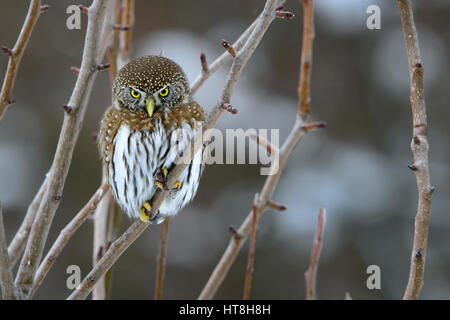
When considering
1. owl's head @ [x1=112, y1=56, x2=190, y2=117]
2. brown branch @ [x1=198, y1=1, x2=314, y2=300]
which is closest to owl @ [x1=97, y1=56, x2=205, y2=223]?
owl's head @ [x1=112, y1=56, x2=190, y2=117]

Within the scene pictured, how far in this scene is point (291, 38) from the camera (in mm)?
8227

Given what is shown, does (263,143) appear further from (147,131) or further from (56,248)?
(56,248)

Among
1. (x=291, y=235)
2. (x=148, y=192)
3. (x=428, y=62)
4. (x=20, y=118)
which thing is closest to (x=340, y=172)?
(x=291, y=235)

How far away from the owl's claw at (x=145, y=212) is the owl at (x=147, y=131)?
0.02 m

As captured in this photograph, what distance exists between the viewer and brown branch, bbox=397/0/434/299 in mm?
1757

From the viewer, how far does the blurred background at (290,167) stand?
735 cm

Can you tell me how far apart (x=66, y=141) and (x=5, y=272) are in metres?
0.49

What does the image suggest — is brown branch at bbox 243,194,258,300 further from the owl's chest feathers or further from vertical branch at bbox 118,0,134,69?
vertical branch at bbox 118,0,134,69

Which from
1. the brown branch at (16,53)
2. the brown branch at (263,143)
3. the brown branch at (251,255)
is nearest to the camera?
the brown branch at (16,53)

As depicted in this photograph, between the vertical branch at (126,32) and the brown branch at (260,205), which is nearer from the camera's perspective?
the brown branch at (260,205)

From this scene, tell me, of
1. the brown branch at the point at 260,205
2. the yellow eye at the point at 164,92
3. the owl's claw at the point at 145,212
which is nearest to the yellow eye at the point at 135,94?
the yellow eye at the point at 164,92

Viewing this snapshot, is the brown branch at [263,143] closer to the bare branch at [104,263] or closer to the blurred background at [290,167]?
the bare branch at [104,263]
